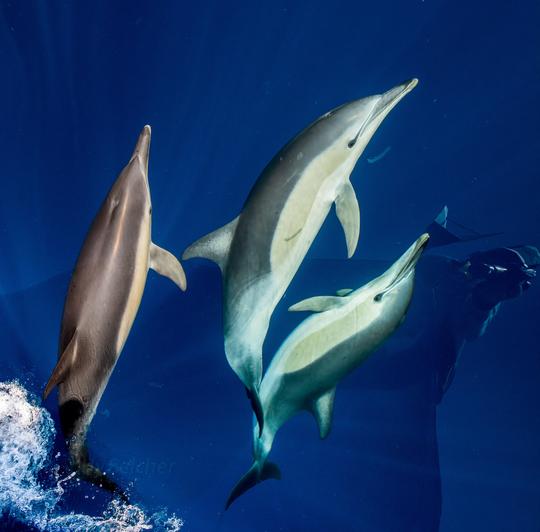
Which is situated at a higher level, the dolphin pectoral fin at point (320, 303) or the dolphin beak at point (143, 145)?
the dolphin beak at point (143, 145)

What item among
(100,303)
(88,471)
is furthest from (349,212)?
(88,471)

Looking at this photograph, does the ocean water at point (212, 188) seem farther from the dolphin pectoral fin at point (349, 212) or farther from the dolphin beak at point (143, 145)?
the dolphin pectoral fin at point (349, 212)

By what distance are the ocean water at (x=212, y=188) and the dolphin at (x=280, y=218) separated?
4106 millimetres

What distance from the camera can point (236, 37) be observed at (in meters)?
5.16

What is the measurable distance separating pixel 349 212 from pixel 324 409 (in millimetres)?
1156

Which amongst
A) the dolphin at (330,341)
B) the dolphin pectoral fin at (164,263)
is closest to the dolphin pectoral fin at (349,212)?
the dolphin at (330,341)

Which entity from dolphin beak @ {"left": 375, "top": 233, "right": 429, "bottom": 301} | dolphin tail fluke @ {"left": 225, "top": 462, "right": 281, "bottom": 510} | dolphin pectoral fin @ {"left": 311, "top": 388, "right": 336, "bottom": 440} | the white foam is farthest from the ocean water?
dolphin beak @ {"left": 375, "top": 233, "right": 429, "bottom": 301}

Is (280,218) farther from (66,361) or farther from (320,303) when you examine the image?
(66,361)

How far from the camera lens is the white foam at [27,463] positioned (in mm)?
4914

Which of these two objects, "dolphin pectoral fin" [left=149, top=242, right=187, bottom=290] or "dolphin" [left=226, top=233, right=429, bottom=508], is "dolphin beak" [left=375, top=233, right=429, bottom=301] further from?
"dolphin pectoral fin" [left=149, top=242, right=187, bottom=290]

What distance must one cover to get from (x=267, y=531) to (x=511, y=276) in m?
6.47

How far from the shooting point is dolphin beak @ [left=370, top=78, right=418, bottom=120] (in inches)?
63.6

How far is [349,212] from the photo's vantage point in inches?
76.4

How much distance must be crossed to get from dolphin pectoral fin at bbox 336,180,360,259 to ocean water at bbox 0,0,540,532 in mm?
4084
